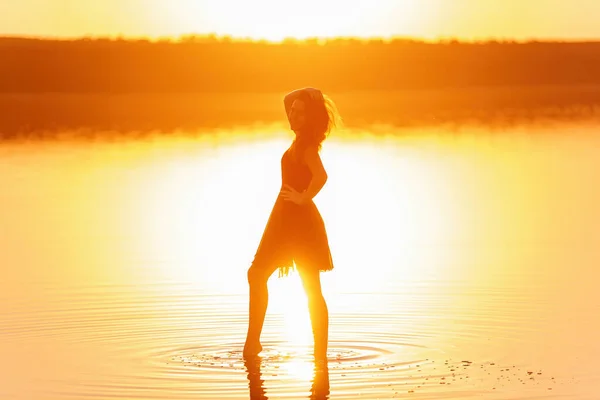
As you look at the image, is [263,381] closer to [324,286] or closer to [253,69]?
[324,286]

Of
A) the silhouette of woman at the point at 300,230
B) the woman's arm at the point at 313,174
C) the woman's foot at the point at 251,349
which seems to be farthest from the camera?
the woman's foot at the point at 251,349

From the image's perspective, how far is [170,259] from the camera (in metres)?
18.7

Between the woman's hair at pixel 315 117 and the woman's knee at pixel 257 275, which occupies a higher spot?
the woman's hair at pixel 315 117

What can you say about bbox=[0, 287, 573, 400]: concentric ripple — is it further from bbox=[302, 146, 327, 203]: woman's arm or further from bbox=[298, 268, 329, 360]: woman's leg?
bbox=[302, 146, 327, 203]: woman's arm

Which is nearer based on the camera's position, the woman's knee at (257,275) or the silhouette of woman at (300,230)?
the silhouette of woman at (300,230)

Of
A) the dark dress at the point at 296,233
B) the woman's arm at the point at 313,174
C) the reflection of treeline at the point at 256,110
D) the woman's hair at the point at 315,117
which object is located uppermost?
the reflection of treeline at the point at 256,110

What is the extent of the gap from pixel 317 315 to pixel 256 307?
1.56 ft

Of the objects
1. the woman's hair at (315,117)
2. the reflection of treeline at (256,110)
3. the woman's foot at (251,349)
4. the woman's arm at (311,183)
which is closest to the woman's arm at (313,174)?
the woman's arm at (311,183)

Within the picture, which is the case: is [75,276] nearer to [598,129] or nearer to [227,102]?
[598,129]

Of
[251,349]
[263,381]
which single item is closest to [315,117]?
[251,349]

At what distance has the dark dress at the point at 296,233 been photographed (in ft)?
41.6

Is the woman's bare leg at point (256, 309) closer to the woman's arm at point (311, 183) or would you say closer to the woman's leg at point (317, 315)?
the woman's leg at point (317, 315)

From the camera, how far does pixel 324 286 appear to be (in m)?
16.5

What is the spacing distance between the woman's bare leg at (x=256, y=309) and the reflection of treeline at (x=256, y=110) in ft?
121
